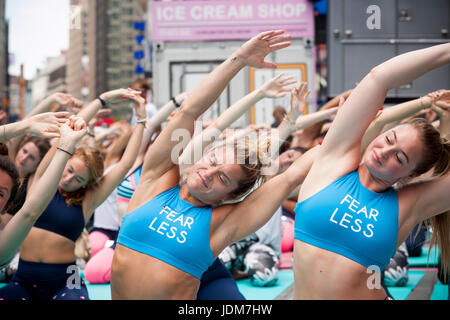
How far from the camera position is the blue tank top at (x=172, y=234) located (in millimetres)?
2139

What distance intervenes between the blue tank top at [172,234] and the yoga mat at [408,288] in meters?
2.40

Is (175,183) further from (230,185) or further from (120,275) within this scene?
(120,275)

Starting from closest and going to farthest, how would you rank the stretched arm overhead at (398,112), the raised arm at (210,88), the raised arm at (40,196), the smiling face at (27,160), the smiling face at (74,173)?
the raised arm at (210,88), the raised arm at (40,196), the stretched arm overhead at (398,112), the smiling face at (74,173), the smiling face at (27,160)

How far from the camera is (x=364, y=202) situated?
2023mm

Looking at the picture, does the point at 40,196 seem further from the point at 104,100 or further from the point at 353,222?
the point at 353,222

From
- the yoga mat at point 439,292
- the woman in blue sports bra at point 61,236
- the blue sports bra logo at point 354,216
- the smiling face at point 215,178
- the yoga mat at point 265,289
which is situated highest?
the smiling face at point 215,178

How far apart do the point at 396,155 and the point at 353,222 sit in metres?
0.31

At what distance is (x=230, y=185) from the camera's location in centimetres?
223

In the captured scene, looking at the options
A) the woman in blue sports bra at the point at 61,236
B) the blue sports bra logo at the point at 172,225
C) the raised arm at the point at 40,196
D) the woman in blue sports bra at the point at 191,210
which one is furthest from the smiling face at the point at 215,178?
the woman in blue sports bra at the point at 61,236

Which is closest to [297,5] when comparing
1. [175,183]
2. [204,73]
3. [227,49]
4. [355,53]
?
[227,49]

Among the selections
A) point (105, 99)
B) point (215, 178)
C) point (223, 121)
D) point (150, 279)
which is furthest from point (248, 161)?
point (105, 99)

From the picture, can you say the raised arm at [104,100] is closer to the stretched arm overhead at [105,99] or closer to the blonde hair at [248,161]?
the stretched arm overhead at [105,99]

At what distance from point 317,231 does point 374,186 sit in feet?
1.00

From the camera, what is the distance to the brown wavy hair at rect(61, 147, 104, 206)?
3145 millimetres
